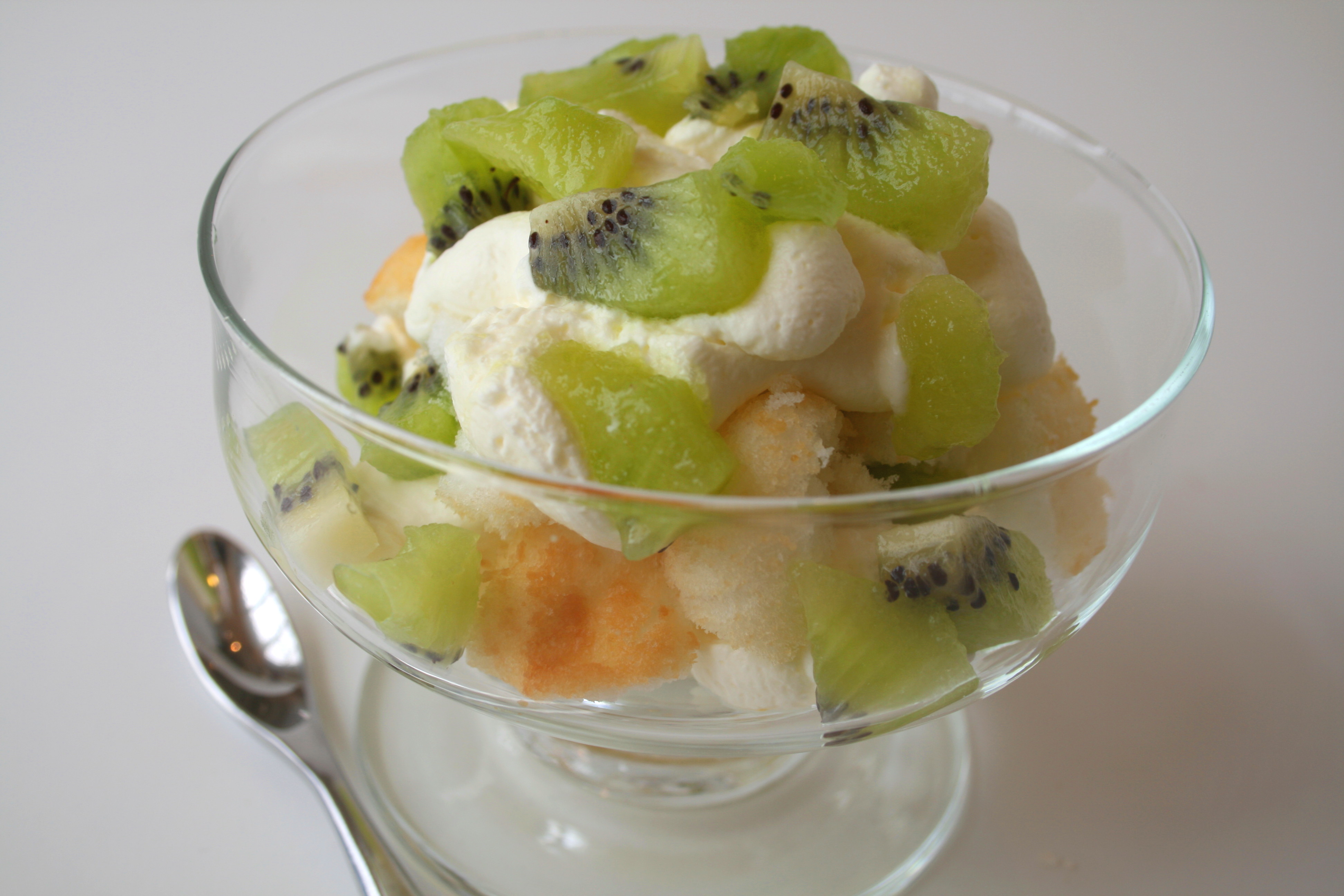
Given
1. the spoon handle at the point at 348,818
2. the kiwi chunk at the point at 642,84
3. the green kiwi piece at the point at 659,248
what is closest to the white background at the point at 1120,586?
the spoon handle at the point at 348,818

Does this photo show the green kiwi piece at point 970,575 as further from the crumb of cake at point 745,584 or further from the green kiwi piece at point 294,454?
the green kiwi piece at point 294,454

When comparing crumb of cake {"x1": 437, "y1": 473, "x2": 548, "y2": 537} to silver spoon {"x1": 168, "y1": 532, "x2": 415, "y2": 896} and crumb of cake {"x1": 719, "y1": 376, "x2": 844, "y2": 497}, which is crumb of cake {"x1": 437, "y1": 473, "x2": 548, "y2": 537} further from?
silver spoon {"x1": 168, "y1": 532, "x2": 415, "y2": 896}

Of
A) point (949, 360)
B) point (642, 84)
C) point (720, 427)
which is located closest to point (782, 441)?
point (720, 427)

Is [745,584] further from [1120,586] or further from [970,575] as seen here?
[1120,586]

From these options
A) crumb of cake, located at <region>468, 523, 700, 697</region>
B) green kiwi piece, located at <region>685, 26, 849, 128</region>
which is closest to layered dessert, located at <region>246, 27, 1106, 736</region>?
crumb of cake, located at <region>468, 523, 700, 697</region>

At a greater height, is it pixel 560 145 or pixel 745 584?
pixel 560 145

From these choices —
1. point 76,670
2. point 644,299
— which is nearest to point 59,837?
point 76,670
